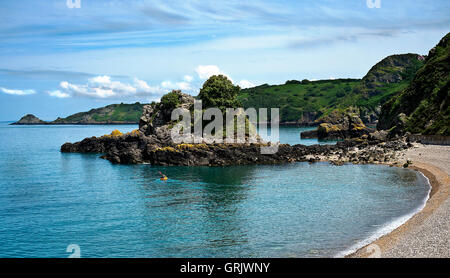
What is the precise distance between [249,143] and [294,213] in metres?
46.6

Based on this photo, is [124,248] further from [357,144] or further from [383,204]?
[357,144]

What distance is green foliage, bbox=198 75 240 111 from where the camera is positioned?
97625 millimetres

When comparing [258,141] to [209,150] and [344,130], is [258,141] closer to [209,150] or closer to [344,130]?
[209,150]

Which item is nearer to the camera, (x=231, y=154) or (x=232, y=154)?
(x=231, y=154)

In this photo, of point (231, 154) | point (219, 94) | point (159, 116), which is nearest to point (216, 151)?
point (231, 154)

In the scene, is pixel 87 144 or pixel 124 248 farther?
pixel 87 144

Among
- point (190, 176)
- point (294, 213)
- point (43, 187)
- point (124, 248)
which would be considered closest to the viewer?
point (124, 248)

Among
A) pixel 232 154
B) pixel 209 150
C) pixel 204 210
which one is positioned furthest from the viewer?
pixel 232 154

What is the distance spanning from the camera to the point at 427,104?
4434 inches

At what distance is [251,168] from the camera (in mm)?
77750

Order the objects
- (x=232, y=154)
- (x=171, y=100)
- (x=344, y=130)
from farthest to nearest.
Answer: (x=344, y=130)
(x=171, y=100)
(x=232, y=154)

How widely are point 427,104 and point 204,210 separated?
309ft
